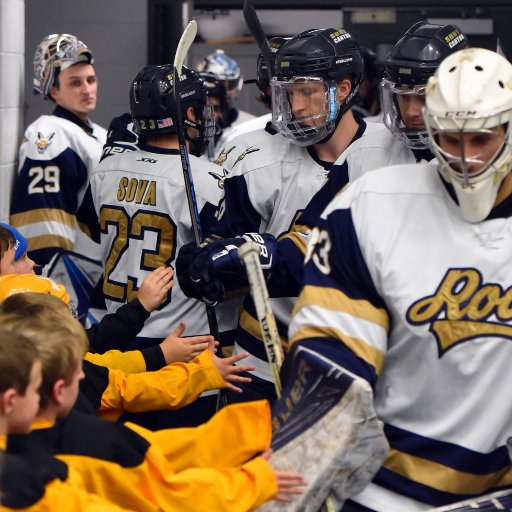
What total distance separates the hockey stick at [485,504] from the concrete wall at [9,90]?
3.20 meters

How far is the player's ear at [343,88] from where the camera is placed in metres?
Answer: 4.26

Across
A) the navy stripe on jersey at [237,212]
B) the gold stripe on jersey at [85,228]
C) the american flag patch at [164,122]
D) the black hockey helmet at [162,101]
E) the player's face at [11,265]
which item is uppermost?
the black hockey helmet at [162,101]

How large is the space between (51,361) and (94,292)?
267cm

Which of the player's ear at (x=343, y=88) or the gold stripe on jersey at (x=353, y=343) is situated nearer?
the gold stripe on jersey at (x=353, y=343)

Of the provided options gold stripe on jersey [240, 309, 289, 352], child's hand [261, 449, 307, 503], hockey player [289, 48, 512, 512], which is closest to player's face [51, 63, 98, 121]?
gold stripe on jersey [240, 309, 289, 352]

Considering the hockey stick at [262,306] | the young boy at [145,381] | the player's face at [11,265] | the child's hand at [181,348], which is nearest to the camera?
the hockey stick at [262,306]

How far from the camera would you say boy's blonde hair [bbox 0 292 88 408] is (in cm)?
273

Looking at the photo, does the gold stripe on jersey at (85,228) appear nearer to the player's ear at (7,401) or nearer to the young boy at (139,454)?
the young boy at (139,454)

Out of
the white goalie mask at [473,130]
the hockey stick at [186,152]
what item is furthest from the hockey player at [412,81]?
the white goalie mask at [473,130]

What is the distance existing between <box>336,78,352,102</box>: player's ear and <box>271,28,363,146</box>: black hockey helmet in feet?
0.04

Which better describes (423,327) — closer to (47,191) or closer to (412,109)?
(412,109)

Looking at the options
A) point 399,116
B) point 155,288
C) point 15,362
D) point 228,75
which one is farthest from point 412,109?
point 228,75

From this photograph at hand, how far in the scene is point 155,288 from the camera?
4.16m

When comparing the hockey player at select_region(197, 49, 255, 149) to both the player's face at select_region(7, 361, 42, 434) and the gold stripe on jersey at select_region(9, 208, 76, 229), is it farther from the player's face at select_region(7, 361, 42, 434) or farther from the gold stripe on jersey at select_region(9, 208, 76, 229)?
the player's face at select_region(7, 361, 42, 434)
